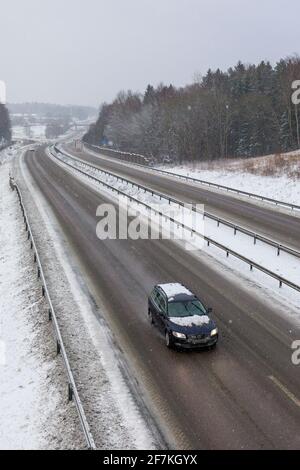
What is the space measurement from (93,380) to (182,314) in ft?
11.9

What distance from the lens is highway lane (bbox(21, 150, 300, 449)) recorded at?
11.8 meters

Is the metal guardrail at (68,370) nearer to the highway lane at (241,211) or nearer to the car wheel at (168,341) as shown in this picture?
the car wheel at (168,341)

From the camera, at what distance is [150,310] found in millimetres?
18250

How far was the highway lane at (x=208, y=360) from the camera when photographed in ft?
38.9

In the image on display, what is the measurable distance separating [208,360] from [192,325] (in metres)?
1.14

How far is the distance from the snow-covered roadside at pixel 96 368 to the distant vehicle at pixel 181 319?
1714 millimetres

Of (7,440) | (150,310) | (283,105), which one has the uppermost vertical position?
(283,105)

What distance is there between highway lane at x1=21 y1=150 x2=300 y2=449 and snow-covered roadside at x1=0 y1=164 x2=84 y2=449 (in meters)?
2.21

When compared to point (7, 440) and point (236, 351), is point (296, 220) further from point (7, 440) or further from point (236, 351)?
point (7, 440)

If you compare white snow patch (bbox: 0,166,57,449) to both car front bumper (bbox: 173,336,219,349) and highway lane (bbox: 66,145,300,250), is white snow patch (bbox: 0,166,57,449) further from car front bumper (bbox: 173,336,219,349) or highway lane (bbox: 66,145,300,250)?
highway lane (bbox: 66,145,300,250)

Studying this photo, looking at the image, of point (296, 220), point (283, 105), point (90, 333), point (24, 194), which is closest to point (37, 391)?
point (90, 333)

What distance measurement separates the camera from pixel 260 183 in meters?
50.2

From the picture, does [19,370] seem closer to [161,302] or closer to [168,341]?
[168,341]

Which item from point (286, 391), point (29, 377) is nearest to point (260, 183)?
point (286, 391)
